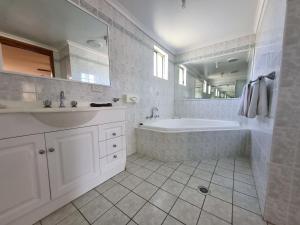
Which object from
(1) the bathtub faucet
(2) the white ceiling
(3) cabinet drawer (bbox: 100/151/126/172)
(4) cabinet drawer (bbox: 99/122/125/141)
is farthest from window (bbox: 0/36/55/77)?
(1) the bathtub faucet

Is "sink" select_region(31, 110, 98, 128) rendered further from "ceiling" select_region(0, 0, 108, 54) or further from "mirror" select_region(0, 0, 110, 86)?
"ceiling" select_region(0, 0, 108, 54)

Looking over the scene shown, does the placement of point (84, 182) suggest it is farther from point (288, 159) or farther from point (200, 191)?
point (288, 159)

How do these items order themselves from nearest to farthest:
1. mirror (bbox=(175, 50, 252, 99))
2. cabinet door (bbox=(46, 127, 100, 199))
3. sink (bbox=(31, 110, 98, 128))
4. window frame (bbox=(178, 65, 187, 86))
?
1. sink (bbox=(31, 110, 98, 128))
2. cabinet door (bbox=(46, 127, 100, 199))
3. mirror (bbox=(175, 50, 252, 99))
4. window frame (bbox=(178, 65, 187, 86))

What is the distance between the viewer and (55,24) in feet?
4.54

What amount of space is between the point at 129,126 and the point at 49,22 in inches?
66.1

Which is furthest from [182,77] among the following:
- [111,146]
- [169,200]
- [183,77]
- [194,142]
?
[169,200]

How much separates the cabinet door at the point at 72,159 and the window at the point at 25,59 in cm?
66

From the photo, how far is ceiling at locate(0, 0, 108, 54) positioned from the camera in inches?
44.1

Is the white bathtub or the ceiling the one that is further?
the white bathtub

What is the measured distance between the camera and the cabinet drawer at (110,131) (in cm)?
146

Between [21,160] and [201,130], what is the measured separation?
2147 millimetres

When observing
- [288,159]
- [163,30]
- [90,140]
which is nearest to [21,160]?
[90,140]

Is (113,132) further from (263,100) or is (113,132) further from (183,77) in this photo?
(183,77)

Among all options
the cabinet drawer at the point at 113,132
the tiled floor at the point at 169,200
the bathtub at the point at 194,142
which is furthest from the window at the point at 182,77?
the cabinet drawer at the point at 113,132
